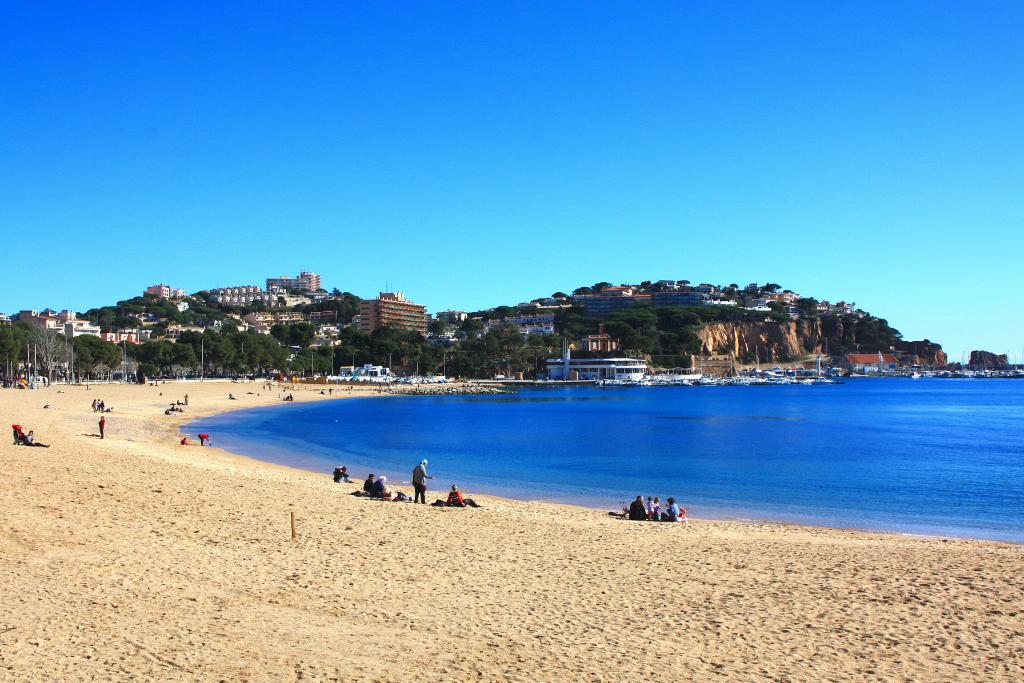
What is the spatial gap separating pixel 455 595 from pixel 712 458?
2638cm

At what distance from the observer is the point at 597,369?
155 m

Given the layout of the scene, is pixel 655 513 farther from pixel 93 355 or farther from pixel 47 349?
pixel 93 355

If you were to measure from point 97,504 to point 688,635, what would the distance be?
10.6 meters

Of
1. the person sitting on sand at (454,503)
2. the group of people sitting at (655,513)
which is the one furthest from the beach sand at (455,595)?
the group of people sitting at (655,513)

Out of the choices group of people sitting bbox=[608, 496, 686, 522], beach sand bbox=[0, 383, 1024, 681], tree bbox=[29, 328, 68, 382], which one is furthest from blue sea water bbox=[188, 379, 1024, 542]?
tree bbox=[29, 328, 68, 382]

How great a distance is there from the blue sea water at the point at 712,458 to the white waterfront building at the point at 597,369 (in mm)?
85534

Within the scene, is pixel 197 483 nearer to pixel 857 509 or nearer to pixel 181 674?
pixel 181 674

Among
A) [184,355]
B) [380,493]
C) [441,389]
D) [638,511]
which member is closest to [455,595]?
[638,511]

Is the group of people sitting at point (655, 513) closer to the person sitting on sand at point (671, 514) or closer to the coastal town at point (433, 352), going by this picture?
the person sitting on sand at point (671, 514)

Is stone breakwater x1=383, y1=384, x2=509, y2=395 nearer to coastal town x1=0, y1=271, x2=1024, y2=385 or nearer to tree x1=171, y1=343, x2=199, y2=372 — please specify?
coastal town x1=0, y1=271, x2=1024, y2=385

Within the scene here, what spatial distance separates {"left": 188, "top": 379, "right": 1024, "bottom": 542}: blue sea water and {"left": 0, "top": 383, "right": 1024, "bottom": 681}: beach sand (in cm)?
513

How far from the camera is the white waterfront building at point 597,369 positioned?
152 metres

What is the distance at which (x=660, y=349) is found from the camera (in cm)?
18012

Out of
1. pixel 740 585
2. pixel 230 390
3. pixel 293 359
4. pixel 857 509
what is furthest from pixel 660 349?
pixel 740 585
